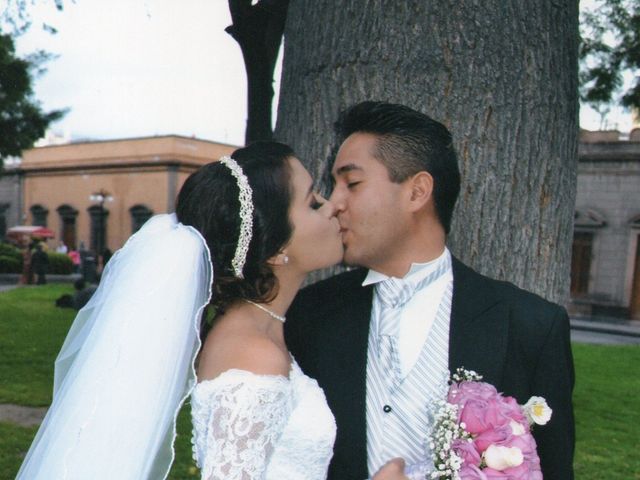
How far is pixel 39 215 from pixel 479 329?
139 feet

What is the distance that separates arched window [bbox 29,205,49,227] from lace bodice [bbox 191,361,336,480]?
41.3m

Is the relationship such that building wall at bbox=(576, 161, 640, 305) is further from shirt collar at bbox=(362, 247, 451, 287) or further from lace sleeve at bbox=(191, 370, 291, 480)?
lace sleeve at bbox=(191, 370, 291, 480)

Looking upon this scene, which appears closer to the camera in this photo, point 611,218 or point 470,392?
point 470,392

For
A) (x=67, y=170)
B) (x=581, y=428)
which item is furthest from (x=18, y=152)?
(x=581, y=428)

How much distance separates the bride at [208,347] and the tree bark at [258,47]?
11.1 feet

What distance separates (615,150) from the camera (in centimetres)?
2495

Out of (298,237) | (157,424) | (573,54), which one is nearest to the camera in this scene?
(157,424)

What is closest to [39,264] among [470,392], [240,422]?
[240,422]

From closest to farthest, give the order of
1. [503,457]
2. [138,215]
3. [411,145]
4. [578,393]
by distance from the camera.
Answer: [503,457] < [411,145] < [578,393] < [138,215]

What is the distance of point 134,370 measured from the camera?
7.43 feet

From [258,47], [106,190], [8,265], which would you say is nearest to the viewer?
[258,47]

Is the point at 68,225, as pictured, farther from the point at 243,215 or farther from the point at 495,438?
the point at 495,438

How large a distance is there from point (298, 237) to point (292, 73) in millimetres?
989

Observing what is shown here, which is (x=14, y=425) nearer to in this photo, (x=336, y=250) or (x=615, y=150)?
(x=336, y=250)
